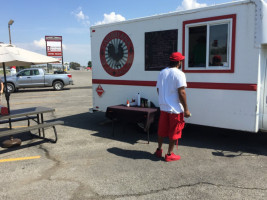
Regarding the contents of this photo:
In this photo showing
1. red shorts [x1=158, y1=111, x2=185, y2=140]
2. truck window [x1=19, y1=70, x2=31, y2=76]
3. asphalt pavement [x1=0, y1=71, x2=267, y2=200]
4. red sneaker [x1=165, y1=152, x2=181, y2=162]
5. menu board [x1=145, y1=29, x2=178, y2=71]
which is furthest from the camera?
truck window [x1=19, y1=70, x2=31, y2=76]

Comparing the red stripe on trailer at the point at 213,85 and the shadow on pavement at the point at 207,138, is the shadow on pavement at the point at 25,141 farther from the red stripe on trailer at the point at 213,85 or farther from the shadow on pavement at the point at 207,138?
the red stripe on trailer at the point at 213,85

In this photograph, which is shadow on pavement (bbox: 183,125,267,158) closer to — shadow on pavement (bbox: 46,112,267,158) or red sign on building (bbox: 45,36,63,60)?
shadow on pavement (bbox: 46,112,267,158)

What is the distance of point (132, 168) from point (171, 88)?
150 cm

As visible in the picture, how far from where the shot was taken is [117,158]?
459 centimetres

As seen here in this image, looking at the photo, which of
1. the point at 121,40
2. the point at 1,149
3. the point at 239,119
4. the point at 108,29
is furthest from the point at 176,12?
the point at 1,149

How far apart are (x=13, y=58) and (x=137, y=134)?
3.29 meters

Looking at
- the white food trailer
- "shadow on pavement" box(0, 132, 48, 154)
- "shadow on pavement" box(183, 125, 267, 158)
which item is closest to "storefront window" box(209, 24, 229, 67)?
the white food trailer

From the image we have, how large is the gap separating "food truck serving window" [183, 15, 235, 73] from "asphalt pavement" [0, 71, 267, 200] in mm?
1681

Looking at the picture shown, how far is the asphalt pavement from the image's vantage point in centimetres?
337

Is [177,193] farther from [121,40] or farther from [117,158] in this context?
[121,40]

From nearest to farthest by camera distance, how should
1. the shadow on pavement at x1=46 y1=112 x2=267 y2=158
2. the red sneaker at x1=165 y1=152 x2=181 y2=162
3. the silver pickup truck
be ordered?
the red sneaker at x1=165 y1=152 x2=181 y2=162 → the shadow on pavement at x1=46 y1=112 x2=267 y2=158 → the silver pickup truck

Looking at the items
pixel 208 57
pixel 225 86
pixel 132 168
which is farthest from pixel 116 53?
pixel 132 168

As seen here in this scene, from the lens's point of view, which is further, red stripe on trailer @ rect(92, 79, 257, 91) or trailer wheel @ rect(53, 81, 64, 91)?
trailer wheel @ rect(53, 81, 64, 91)

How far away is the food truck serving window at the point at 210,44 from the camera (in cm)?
479
